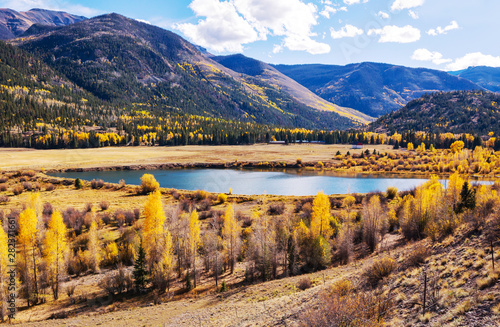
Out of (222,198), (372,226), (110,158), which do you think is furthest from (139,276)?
(110,158)

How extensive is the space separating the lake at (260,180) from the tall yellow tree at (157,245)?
47349 mm

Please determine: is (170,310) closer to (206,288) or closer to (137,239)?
(206,288)

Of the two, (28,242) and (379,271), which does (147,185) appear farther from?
(379,271)

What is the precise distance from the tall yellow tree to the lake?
155 ft

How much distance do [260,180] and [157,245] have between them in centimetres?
6744

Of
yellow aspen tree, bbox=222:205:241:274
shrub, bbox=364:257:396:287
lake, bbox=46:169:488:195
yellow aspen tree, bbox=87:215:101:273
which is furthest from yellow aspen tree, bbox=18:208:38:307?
lake, bbox=46:169:488:195

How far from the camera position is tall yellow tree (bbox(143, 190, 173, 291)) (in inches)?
1131

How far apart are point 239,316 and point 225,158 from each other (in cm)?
11921

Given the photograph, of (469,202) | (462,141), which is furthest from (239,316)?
(462,141)

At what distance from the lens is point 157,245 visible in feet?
96.5

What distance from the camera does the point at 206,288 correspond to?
2906 cm

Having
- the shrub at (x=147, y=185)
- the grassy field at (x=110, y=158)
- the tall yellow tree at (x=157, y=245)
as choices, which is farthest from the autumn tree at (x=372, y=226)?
the grassy field at (x=110, y=158)

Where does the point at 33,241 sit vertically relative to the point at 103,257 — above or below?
above

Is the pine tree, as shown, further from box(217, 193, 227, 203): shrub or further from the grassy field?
the grassy field
